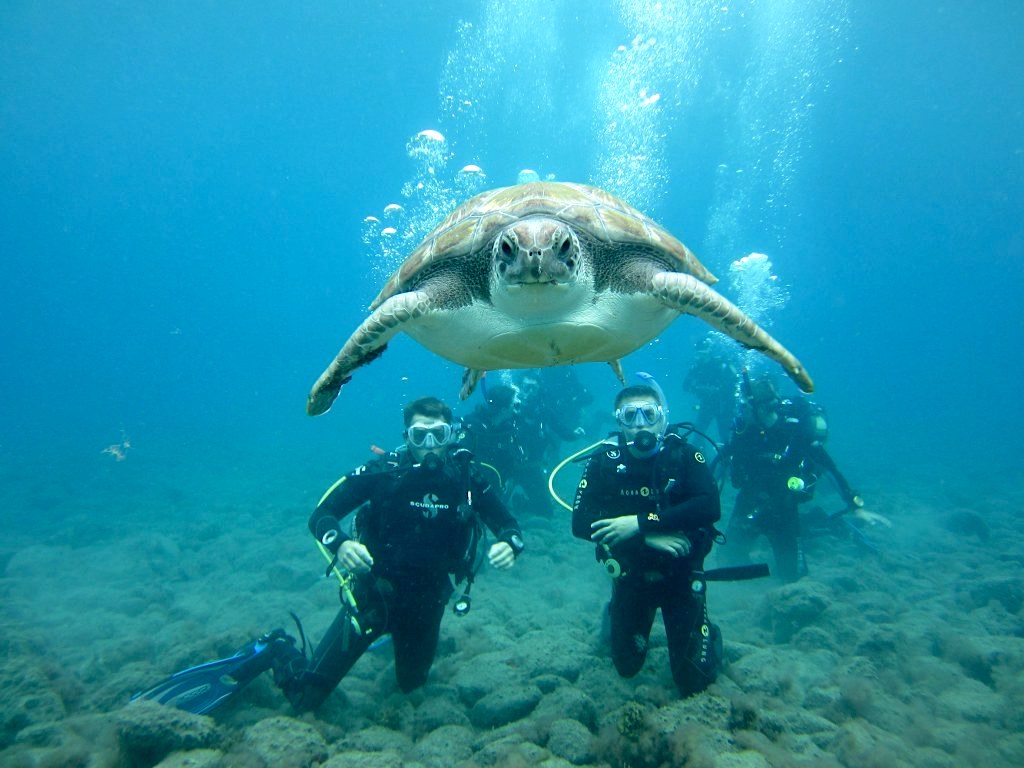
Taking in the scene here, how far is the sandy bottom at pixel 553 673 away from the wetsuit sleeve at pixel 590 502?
131cm

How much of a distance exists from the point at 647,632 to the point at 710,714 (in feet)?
4.09

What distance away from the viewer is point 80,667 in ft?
16.1

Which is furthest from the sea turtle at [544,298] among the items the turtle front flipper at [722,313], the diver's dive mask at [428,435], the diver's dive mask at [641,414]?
the diver's dive mask at [428,435]

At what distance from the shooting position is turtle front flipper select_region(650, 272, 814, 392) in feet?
11.0

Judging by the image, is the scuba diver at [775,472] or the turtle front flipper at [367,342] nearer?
the turtle front flipper at [367,342]

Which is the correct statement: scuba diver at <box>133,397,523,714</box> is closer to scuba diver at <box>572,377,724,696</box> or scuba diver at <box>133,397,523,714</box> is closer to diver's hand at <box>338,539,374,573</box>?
diver's hand at <box>338,539,374,573</box>

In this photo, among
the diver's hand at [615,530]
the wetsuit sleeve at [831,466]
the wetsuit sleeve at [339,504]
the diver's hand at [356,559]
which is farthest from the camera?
the wetsuit sleeve at [831,466]

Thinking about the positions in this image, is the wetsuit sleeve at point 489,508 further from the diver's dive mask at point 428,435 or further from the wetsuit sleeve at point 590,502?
the wetsuit sleeve at point 590,502

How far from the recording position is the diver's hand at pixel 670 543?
12.9 feet

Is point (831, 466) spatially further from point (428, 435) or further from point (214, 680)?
point (214, 680)

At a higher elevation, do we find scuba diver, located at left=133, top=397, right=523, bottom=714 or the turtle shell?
the turtle shell

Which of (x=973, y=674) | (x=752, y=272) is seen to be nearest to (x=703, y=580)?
(x=973, y=674)

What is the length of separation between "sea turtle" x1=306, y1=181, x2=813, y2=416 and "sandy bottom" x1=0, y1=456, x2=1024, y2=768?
90.9 inches

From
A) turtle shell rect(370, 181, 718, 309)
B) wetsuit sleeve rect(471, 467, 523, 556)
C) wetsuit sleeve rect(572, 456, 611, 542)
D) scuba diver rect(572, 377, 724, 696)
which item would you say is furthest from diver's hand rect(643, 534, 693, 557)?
turtle shell rect(370, 181, 718, 309)
